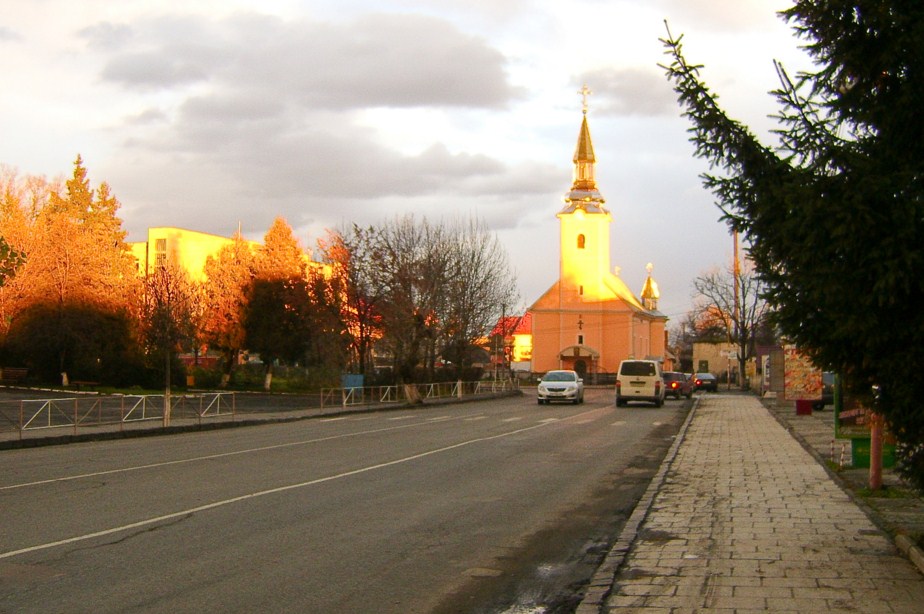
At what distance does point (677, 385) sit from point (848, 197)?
47009mm

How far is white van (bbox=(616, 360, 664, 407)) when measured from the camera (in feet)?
137

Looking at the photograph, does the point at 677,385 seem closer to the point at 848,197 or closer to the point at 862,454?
the point at 862,454

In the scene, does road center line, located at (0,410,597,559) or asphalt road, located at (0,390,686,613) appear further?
road center line, located at (0,410,597,559)

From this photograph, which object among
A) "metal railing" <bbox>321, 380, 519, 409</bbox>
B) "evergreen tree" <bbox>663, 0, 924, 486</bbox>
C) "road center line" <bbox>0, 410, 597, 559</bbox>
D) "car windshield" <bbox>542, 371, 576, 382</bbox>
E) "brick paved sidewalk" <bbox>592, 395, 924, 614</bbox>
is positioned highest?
"evergreen tree" <bbox>663, 0, 924, 486</bbox>

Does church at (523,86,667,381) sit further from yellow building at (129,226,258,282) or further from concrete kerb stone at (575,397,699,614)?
concrete kerb stone at (575,397,699,614)

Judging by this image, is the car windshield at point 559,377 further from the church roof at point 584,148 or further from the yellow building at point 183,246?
the church roof at point 584,148

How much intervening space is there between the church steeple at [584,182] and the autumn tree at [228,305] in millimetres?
42891

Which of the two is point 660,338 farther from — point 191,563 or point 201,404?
point 191,563

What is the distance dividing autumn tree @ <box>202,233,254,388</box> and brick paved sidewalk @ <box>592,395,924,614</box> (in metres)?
46.9

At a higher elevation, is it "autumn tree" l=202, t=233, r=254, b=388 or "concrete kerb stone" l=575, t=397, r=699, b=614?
"autumn tree" l=202, t=233, r=254, b=388

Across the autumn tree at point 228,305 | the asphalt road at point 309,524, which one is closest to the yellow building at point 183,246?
the autumn tree at point 228,305

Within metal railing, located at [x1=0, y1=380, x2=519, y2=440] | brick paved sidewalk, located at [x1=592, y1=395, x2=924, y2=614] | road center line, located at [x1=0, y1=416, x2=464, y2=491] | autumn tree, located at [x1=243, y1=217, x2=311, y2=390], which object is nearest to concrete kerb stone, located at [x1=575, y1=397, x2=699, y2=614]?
brick paved sidewalk, located at [x1=592, y1=395, x2=924, y2=614]

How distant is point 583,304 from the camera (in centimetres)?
9588

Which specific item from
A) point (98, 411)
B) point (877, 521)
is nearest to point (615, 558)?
point (877, 521)
